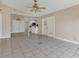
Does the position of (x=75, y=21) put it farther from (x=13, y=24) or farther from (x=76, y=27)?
(x=13, y=24)

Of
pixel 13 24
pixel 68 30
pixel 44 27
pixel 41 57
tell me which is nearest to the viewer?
pixel 41 57

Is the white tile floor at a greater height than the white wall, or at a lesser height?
lesser

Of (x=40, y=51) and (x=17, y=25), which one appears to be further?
(x=17, y=25)

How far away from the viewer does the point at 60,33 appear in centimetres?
757

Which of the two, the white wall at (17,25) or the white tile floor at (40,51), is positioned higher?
the white wall at (17,25)

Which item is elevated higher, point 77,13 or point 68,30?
point 77,13

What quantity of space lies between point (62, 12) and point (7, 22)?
15.9 ft

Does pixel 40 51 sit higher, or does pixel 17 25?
pixel 17 25

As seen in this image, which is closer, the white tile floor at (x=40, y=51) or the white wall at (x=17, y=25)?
the white tile floor at (x=40, y=51)

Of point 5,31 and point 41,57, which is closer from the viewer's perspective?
point 41,57

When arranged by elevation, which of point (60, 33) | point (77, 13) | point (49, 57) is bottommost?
point (49, 57)

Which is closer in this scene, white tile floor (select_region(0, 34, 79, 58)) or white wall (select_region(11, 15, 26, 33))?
white tile floor (select_region(0, 34, 79, 58))

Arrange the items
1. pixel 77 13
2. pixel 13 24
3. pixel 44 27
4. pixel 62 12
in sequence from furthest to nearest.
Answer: pixel 13 24 < pixel 44 27 < pixel 62 12 < pixel 77 13

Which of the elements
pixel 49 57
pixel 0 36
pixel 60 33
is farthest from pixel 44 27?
pixel 49 57
